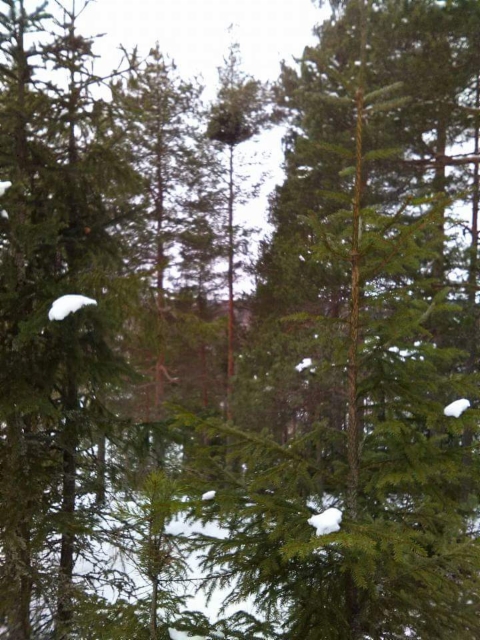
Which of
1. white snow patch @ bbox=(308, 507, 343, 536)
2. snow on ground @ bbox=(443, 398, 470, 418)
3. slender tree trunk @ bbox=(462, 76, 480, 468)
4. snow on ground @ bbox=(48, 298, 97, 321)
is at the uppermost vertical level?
slender tree trunk @ bbox=(462, 76, 480, 468)

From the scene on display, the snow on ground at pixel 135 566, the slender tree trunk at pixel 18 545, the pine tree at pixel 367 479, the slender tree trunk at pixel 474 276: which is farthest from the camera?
the slender tree trunk at pixel 474 276

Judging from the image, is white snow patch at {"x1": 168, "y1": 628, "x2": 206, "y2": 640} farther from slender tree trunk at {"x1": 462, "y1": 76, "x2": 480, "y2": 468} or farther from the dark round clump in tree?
the dark round clump in tree

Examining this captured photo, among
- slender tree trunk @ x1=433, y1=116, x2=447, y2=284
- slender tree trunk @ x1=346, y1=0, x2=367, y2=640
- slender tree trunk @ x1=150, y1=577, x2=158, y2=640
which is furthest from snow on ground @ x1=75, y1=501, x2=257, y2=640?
slender tree trunk @ x1=433, y1=116, x2=447, y2=284

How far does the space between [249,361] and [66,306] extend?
975 cm

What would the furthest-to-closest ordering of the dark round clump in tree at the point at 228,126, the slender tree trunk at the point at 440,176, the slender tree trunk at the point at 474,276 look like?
the dark round clump in tree at the point at 228,126 → the slender tree trunk at the point at 440,176 → the slender tree trunk at the point at 474,276

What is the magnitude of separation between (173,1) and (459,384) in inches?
861

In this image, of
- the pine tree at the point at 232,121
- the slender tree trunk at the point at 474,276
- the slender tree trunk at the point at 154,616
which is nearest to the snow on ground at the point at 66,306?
the slender tree trunk at the point at 154,616

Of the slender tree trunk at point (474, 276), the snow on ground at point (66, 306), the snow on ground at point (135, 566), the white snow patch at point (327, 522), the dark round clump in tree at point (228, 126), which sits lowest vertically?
the snow on ground at point (135, 566)

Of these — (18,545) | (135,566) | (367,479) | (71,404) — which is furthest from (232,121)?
(367,479)

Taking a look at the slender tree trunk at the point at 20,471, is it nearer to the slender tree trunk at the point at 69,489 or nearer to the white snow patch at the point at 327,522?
the slender tree trunk at the point at 69,489

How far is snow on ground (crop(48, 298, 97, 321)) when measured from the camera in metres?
4.65

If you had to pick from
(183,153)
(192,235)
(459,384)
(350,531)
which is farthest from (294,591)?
(183,153)

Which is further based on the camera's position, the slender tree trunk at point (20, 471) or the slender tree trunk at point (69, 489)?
the slender tree trunk at point (69, 489)

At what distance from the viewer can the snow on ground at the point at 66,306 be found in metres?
4.65
